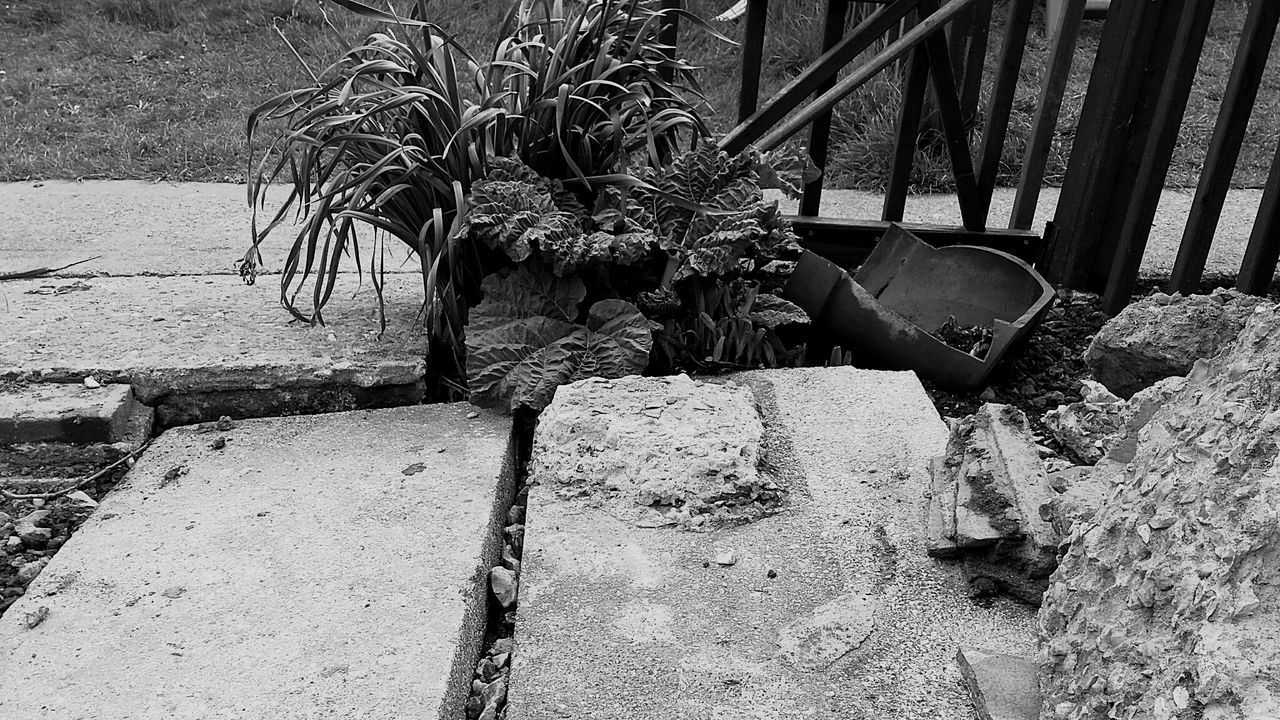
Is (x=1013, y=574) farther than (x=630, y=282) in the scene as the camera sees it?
No

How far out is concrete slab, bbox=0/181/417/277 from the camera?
334 cm

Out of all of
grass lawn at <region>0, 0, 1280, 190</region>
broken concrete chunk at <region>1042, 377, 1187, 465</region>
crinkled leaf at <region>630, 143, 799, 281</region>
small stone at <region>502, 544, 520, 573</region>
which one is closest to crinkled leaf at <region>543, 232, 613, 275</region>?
crinkled leaf at <region>630, 143, 799, 281</region>

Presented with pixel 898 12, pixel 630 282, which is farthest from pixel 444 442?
pixel 898 12

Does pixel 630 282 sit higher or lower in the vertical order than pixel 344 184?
lower

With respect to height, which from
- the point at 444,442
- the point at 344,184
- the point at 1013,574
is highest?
the point at 344,184

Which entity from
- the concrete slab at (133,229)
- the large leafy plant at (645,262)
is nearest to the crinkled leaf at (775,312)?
the large leafy plant at (645,262)

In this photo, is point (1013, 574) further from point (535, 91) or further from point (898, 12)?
point (898, 12)

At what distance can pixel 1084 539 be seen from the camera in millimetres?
1327

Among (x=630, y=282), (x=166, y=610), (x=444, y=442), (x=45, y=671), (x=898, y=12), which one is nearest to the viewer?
(x=45, y=671)

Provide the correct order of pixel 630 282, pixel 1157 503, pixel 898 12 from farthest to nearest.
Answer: pixel 898 12
pixel 630 282
pixel 1157 503

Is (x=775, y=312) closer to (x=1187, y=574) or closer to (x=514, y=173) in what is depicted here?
(x=514, y=173)

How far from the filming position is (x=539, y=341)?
237 cm

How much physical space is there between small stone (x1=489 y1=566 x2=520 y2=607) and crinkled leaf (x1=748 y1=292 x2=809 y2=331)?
1018 millimetres

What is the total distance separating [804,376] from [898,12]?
1.23 meters
